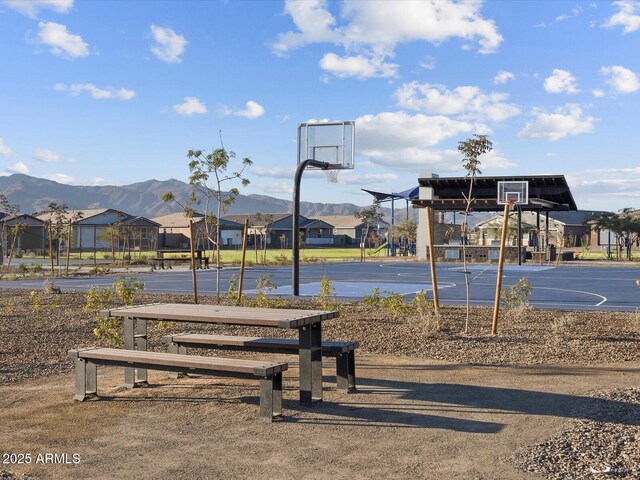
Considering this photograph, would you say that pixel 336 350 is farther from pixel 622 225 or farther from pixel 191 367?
pixel 622 225

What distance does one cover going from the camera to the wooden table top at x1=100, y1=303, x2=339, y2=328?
645cm

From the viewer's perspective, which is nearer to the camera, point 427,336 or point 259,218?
point 427,336

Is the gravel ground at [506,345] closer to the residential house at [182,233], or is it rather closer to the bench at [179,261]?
the bench at [179,261]

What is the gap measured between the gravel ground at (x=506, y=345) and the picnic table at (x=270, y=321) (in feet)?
5.01

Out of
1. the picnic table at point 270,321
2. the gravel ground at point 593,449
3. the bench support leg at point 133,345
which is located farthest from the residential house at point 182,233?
the gravel ground at point 593,449

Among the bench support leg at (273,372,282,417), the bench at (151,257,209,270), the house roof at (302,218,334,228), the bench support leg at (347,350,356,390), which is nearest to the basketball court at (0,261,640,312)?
Result: the bench support leg at (347,350,356,390)

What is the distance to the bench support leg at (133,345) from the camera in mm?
7461

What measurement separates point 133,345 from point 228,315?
51.3 inches

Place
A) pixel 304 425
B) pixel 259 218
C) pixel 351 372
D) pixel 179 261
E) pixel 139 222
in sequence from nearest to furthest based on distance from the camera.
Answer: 1. pixel 304 425
2. pixel 351 372
3. pixel 179 261
4. pixel 259 218
5. pixel 139 222

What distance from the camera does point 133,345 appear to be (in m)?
7.57

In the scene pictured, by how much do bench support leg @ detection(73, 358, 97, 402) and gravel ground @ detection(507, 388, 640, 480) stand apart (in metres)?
3.79

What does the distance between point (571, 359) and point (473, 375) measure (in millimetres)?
1699

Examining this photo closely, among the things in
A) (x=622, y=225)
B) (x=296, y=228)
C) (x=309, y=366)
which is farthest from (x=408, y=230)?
(x=309, y=366)

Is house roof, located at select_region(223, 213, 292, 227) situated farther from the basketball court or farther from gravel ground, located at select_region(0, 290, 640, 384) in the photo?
gravel ground, located at select_region(0, 290, 640, 384)
